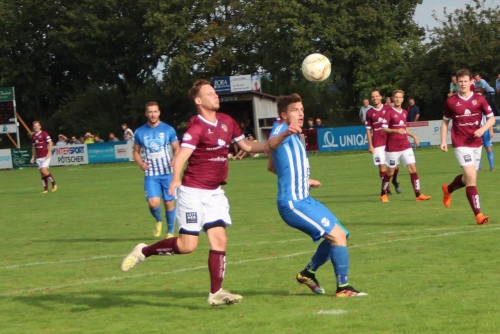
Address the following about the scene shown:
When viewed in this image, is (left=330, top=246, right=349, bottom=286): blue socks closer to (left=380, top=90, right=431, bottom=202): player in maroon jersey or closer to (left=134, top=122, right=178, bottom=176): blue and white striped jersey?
(left=134, top=122, right=178, bottom=176): blue and white striped jersey

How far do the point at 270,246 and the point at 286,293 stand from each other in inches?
139

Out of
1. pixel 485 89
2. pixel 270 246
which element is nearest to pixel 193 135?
pixel 270 246

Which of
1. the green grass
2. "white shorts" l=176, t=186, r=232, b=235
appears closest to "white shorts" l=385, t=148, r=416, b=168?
the green grass

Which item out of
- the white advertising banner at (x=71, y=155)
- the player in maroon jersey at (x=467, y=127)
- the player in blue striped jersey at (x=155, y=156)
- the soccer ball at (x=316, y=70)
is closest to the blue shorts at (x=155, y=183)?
the player in blue striped jersey at (x=155, y=156)

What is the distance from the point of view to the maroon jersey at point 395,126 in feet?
62.1

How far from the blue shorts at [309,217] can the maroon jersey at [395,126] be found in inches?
419

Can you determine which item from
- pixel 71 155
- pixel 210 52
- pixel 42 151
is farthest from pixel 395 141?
pixel 210 52

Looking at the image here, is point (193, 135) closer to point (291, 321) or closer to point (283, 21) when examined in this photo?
point (291, 321)

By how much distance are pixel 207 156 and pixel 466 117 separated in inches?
250

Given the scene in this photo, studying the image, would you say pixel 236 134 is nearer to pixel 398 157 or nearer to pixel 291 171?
pixel 291 171

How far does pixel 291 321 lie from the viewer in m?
7.70

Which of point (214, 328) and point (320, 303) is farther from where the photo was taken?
point (320, 303)

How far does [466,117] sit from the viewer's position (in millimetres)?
13859

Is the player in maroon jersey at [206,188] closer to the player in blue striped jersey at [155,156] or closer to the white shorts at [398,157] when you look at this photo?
the player in blue striped jersey at [155,156]
